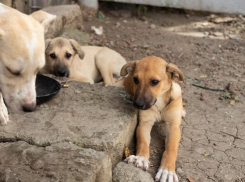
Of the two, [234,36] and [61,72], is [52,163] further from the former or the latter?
[234,36]

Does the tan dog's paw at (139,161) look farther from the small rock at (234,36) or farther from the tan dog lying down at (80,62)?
the small rock at (234,36)

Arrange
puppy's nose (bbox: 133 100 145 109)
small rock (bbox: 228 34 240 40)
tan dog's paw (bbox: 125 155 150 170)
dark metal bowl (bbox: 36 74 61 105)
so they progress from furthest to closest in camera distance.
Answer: small rock (bbox: 228 34 240 40) < dark metal bowl (bbox: 36 74 61 105) < puppy's nose (bbox: 133 100 145 109) < tan dog's paw (bbox: 125 155 150 170)

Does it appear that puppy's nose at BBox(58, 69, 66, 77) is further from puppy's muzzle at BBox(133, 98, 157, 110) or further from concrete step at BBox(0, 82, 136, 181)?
puppy's muzzle at BBox(133, 98, 157, 110)

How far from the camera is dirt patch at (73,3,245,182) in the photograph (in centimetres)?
487

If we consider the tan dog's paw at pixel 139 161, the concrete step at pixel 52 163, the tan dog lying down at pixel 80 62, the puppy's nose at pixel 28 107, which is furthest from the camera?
the tan dog lying down at pixel 80 62

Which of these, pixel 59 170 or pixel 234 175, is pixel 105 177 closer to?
pixel 59 170

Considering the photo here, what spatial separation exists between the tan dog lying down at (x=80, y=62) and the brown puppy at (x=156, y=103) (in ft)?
4.12

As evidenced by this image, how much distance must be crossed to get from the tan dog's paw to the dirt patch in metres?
0.18

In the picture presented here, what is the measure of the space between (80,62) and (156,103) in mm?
2136

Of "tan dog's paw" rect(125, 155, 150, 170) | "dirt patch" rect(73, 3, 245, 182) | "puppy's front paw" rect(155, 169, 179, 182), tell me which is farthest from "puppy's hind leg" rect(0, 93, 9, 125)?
"puppy's front paw" rect(155, 169, 179, 182)

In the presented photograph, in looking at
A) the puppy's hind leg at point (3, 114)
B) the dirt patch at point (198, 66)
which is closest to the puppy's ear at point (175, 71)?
the dirt patch at point (198, 66)

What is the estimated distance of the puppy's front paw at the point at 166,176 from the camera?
170 inches

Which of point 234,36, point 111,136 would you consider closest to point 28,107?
point 111,136

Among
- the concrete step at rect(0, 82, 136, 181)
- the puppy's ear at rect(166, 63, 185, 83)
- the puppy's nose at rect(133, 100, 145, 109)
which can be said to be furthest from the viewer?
the puppy's ear at rect(166, 63, 185, 83)
